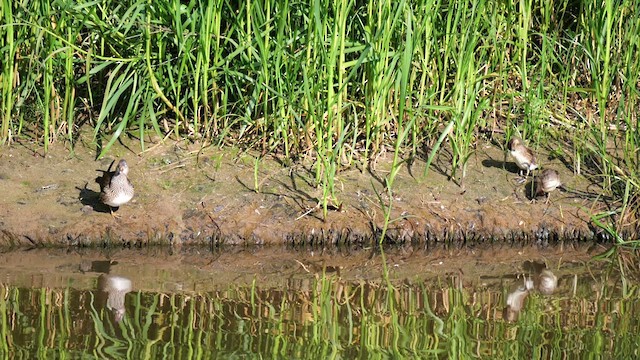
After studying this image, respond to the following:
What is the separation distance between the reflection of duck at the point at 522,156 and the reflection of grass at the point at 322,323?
1.54 m

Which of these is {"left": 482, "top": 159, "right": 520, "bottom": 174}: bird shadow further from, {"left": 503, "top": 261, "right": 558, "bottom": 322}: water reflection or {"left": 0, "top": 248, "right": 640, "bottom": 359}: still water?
{"left": 503, "top": 261, "right": 558, "bottom": 322}: water reflection

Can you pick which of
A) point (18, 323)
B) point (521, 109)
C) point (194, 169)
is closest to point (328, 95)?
point (194, 169)

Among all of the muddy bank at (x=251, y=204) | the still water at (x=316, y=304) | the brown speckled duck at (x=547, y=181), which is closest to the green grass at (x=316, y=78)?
the muddy bank at (x=251, y=204)

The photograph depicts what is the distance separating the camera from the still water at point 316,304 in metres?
4.75

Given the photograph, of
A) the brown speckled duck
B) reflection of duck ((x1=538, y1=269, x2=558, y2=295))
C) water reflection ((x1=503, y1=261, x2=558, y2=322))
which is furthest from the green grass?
reflection of duck ((x1=538, y1=269, x2=558, y2=295))

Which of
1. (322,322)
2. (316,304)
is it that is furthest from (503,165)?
(322,322)

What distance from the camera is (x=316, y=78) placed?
7.25m

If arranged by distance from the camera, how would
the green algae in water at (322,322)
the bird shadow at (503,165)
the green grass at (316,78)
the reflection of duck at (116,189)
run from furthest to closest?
the bird shadow at (503,165)
the green grass at (316,78)
the reflection of duck at (116,189)
the green algae in water at (322,322)

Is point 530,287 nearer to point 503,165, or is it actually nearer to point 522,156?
point 522,156

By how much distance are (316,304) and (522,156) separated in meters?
2.42

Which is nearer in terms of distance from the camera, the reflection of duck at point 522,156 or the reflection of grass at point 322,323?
the reflection of grass at point 322,323

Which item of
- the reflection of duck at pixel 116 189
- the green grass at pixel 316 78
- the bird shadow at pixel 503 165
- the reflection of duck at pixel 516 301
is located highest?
the green grass at pixel 316 78

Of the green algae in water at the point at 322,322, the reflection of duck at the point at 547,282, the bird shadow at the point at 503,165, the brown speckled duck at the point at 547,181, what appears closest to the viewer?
the green algae in water at the point at 322,322

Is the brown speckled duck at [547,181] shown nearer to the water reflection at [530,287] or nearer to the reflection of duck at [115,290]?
the water reflection at [530,287]
